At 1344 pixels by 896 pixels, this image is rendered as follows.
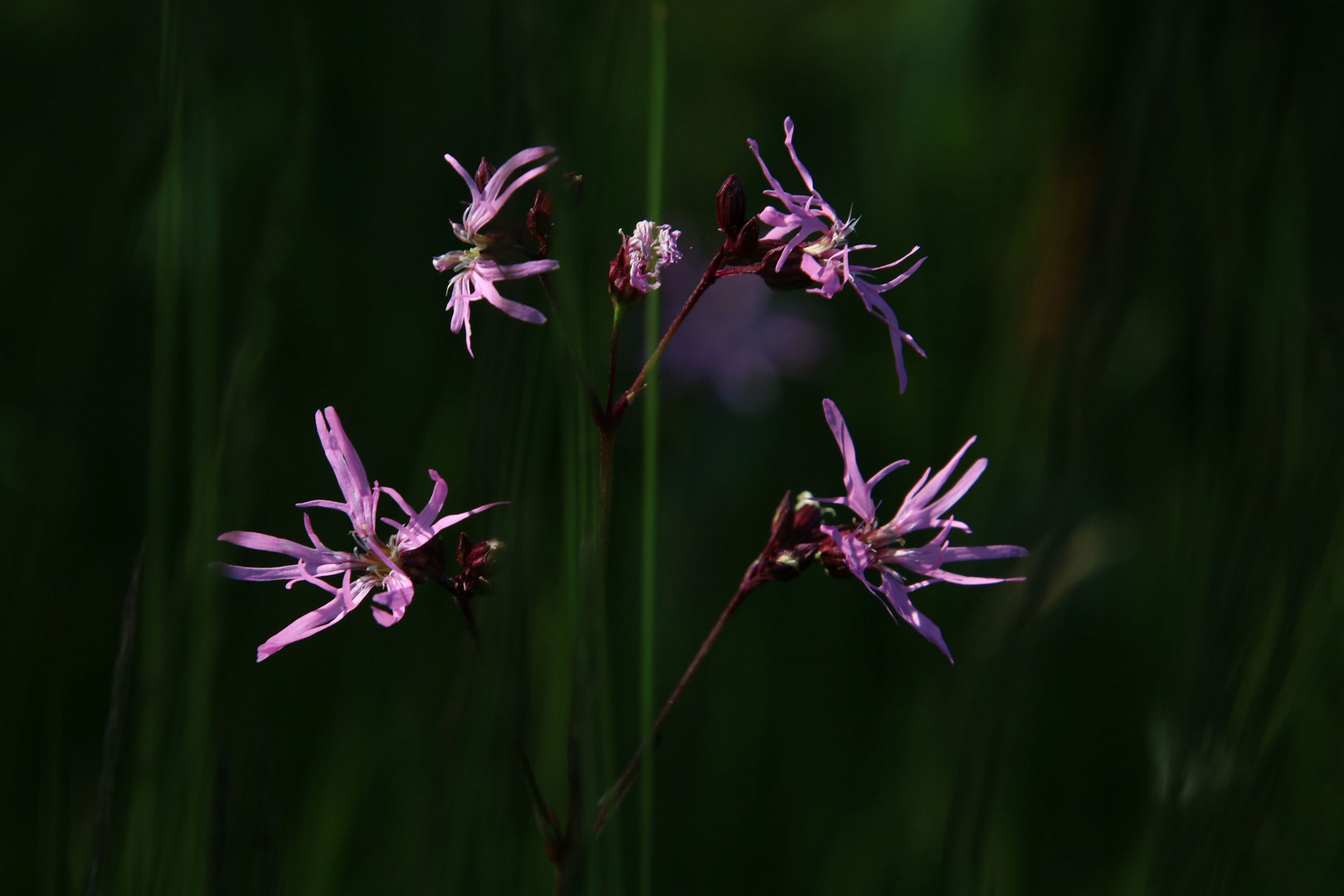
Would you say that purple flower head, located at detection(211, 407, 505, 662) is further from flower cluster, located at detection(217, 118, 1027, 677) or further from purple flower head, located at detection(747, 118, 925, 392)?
purple flower head, located at detection(747, 118, 925, 392)

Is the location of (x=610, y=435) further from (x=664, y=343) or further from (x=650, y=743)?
(x=650, y=743)

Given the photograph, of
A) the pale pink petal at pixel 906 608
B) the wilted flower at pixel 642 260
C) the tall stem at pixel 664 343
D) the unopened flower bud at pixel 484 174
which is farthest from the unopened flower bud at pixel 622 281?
the pale pink petal at pixel 906 608

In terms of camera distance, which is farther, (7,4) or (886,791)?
(7,4)

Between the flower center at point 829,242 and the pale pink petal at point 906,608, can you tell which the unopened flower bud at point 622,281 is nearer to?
the flower center at point 829,242

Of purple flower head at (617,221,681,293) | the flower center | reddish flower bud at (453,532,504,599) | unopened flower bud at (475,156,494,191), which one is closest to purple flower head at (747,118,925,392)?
the flower center

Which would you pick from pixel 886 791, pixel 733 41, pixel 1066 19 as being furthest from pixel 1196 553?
pixel 733 41

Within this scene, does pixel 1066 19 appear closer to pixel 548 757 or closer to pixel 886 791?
pixel 886 791
